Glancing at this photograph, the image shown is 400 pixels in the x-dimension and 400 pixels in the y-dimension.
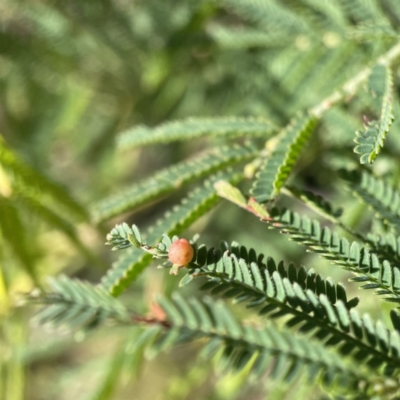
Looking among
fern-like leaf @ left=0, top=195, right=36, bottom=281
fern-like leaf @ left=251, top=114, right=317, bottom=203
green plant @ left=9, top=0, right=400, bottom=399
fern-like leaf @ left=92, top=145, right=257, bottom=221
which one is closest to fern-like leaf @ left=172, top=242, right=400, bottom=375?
green plant @ left=9, top=0, right=400, bottom=399

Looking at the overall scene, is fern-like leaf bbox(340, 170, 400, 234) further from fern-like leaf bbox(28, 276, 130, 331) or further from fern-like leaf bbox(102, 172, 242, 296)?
fern-like leaf bbox(28, 276, 130, 331)

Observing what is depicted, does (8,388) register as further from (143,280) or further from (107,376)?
(143,280)

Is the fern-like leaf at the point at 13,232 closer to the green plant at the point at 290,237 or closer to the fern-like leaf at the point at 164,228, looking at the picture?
the green plant at the point at 290,237

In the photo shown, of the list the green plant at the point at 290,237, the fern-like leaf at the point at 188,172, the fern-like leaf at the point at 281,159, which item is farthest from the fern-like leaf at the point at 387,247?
the fern-like leaf at the point at 188,172

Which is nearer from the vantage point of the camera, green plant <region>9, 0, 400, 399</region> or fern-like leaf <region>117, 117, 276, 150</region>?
green plant <region>9, 0, 400, 399</region>

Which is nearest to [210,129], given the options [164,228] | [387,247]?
[164,228]
